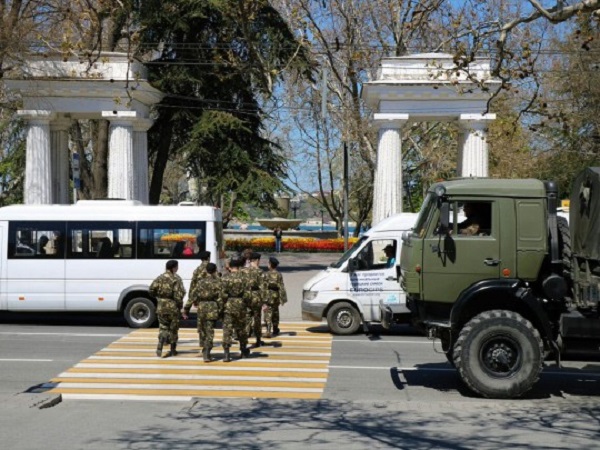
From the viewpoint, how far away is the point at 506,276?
12383 mm

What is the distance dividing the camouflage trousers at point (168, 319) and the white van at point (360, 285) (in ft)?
13.1

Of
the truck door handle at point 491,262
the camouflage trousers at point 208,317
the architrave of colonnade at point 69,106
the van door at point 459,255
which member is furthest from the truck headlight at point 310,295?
the architrave of colonnade at point 69,106

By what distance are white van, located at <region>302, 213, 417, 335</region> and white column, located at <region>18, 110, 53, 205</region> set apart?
Answer: 15.5 meters

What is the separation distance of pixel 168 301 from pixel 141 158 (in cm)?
1939

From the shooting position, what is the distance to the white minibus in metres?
20.0

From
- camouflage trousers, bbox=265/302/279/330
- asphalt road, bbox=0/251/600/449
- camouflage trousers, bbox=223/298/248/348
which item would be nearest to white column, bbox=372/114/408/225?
camouflage trousers, bbox=265/302/279/330

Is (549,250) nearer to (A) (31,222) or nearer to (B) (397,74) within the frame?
(A) (31,222)

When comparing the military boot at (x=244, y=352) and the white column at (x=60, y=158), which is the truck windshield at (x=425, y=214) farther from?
the white column at (x=60, y=158)

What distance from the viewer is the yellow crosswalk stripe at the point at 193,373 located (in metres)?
12.4

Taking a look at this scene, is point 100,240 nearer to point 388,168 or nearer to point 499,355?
point 499,355

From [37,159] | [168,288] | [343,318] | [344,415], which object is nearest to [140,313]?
[343,318]

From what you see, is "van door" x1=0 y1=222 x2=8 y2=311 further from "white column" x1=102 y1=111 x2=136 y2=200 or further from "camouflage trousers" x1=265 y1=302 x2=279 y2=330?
"white column" x1=102 y1=111 x2=136 y2=200

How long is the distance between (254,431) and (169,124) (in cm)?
2858

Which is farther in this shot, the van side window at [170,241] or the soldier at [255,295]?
the van side window at [170,241]
